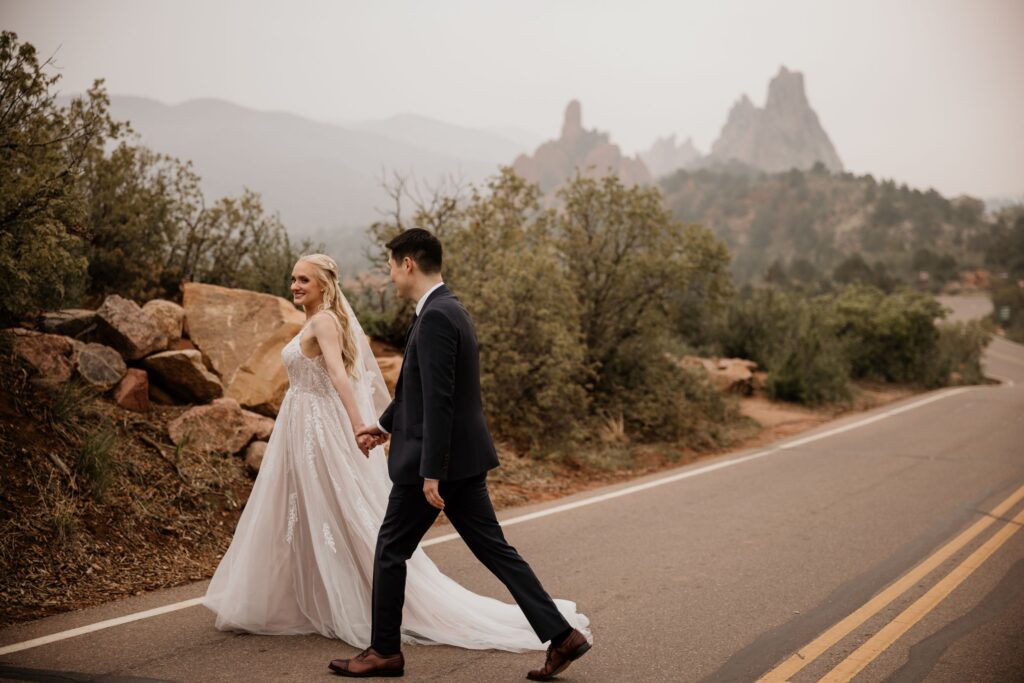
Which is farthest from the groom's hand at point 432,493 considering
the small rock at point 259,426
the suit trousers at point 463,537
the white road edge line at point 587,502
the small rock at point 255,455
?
the small rock at point 259,426

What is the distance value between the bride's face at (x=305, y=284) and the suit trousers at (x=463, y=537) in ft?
4.69

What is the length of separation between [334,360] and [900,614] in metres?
3.98

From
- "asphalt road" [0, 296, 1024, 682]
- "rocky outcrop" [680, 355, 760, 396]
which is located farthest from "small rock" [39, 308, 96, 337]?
"rocky outcrop" [680, 355, 760, 396]

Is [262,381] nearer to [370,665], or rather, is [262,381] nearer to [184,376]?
[184,376]

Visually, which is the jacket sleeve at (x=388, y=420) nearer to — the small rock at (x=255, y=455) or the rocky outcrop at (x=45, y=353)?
the small rock at (x=255, y=455)

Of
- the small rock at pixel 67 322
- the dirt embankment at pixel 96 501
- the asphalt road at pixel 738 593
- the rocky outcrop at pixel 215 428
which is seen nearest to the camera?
the asphalt road at pixel 738 593

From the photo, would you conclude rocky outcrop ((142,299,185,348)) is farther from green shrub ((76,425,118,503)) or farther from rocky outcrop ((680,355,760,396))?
rocky outcrop ((680,355,760,396))

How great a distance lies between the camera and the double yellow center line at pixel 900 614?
181 inches

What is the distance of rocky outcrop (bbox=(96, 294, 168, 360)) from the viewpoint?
840 centimetres

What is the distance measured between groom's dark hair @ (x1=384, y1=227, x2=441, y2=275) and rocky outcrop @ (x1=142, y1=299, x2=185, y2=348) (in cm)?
588

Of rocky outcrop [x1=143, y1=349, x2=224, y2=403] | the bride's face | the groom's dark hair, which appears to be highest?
the groom's dark hair

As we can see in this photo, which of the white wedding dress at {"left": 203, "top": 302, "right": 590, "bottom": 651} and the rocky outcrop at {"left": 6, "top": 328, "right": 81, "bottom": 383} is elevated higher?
the rocky outcrop at {"left": 6, "top": 328, "right": 81, "bottom": 383}

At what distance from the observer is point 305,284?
5125 mm

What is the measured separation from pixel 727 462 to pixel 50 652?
30.1ft
